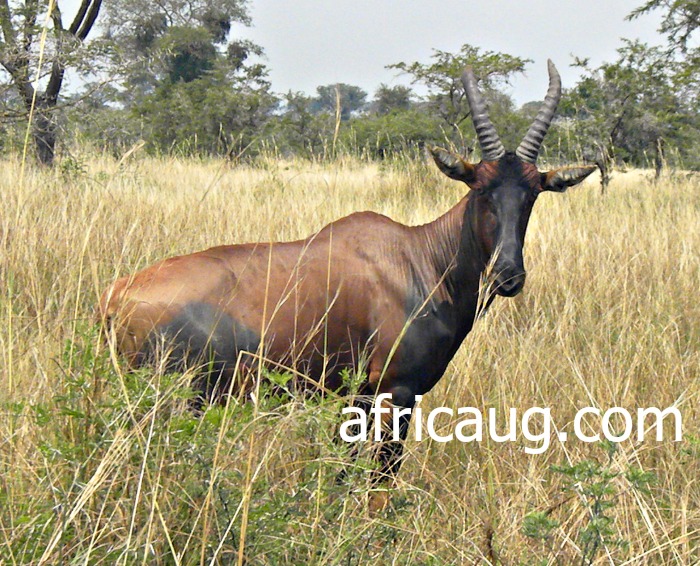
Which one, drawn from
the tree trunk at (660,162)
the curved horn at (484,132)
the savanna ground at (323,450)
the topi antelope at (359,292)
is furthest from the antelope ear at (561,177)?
the tree trunk at (660,162)

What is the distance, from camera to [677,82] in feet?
39.9

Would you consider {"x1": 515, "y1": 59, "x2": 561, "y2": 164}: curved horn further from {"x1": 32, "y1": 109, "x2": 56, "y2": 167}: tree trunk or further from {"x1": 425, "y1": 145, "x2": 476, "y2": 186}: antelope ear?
{"x1": 32, "y1": 109, "x2": 56, "y2": 167}: tree trunk

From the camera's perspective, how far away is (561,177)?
13.9 ft

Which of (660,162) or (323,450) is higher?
(660,162)

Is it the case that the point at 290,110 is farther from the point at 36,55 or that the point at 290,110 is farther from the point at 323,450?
the point at 323,450

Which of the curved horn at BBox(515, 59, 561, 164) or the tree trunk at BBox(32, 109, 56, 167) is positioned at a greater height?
the curved horn at BBox(515, 59, 561, 164)

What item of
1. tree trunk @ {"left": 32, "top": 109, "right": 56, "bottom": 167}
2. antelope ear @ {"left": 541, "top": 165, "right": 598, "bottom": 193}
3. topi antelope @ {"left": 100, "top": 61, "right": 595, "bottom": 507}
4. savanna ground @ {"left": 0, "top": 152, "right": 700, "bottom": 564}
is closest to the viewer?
savanna ground @ {"left": 0, "top": 152, "right": 700, "bottom": 564}

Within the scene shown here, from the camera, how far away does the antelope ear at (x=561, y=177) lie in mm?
4227

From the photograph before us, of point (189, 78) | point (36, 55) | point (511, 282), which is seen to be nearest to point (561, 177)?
point (511, 282)

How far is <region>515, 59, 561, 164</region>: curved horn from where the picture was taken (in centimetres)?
431

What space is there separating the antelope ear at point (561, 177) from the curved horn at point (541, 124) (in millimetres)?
130

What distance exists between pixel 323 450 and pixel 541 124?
8.27 feet

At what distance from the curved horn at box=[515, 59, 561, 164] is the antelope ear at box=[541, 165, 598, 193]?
13cm

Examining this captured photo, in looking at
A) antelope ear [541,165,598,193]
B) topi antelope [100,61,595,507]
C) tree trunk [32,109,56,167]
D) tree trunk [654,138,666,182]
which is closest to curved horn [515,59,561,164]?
topi antelope [100,61,595,507]
